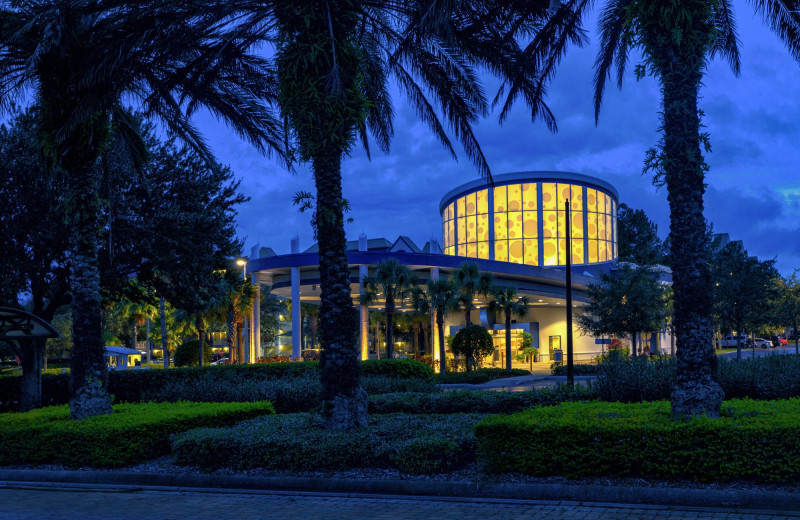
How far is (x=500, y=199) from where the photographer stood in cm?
6850

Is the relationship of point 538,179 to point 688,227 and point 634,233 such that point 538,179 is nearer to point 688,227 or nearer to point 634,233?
point 634,233

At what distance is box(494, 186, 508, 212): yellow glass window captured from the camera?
6831 cm

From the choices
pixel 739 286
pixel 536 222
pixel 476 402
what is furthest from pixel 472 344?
pixel 536 222

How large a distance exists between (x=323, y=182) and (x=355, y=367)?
124 inches

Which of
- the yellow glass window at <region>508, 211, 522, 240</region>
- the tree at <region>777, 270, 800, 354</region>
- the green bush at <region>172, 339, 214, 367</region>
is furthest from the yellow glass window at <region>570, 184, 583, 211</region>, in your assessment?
the green bush at <region>172, 339, 214, 367</region>

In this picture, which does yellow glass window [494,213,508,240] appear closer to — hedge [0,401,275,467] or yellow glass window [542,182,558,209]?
yellow glass window [542,182,558,209]

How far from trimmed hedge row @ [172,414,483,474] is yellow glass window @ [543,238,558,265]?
5782 centimetres

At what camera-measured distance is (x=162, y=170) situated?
70.6 feet

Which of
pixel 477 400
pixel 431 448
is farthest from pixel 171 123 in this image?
pixel 431 448

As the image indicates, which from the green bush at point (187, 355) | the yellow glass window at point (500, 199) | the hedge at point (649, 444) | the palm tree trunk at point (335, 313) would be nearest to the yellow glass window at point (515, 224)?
the yellow glass window at point (500, 199)

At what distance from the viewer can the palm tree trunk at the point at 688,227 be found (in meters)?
9.17

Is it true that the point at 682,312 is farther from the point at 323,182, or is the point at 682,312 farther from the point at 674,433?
the point at 323,182

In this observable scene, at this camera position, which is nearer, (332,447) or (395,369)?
(332,447)

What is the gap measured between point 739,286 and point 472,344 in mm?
14535
